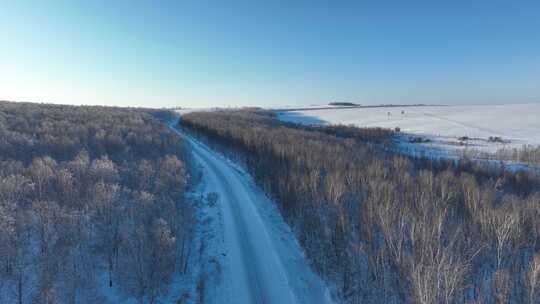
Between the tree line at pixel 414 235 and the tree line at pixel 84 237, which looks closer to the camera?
the tree line at pixel 414 235

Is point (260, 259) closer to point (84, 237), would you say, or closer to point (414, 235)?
point (414, 235)

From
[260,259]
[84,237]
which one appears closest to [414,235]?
[260,259]

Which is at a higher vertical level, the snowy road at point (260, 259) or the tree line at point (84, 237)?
the tree line at point (84, 237)

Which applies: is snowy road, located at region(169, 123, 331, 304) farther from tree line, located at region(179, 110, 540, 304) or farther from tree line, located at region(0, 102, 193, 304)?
tree line, located at region(0, 102, 193, 304)

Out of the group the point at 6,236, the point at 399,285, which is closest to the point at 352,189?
the point at 399,285

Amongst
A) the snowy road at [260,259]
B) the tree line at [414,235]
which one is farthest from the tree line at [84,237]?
the tree line at [414,235]

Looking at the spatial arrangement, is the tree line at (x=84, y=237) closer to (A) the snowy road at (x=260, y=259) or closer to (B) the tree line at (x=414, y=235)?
(A) the snowy road at (x=260, y=259)

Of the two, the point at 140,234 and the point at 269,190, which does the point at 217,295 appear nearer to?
the point at 140,234

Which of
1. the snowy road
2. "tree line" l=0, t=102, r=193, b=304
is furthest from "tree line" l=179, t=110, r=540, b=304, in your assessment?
"tree line" l=0, t=102, r=193, b=304

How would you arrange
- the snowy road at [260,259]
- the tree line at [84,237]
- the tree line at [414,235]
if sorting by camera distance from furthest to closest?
1. the snowy road at [260,259]
2. the tree line at [84,237]
3. the tree line at [414,235]
